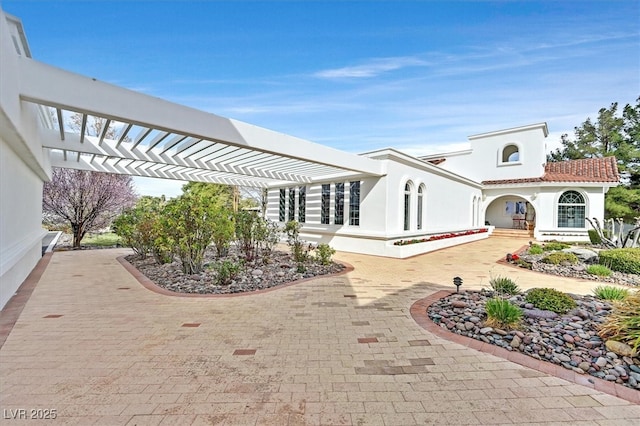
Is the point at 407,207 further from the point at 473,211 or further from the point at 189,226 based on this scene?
the point at 473,211

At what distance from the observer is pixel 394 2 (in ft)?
27.2

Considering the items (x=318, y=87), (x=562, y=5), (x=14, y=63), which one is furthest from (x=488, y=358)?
(x=318, y=87)

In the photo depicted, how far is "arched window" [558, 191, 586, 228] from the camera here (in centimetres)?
1912

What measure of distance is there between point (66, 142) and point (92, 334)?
6312 mm

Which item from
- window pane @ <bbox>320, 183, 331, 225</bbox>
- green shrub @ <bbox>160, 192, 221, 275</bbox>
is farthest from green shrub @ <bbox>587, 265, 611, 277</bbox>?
green shrub @ <bbox>160, 192, 221, 275</bbox>

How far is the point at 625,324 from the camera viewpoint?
3699 millimetres

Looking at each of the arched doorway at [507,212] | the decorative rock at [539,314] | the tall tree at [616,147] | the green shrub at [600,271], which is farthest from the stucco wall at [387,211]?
the tall tree at [616,147]

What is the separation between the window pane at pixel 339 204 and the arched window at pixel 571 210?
15.8 metres

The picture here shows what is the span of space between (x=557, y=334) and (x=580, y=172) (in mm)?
23005

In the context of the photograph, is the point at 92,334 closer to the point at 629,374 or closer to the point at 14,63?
the point at 14,63

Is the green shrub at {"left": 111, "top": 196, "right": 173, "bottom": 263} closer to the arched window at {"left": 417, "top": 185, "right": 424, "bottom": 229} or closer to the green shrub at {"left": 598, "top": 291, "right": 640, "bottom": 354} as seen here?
the green shrub at {"left": 598, "top": 291, "right": 640, "bottom": 354}

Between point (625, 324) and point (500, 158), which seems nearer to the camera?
point (625, 324)

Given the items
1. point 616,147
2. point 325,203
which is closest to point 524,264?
point 325,203

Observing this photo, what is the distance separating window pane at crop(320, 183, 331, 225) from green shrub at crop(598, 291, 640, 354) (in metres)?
11.6
